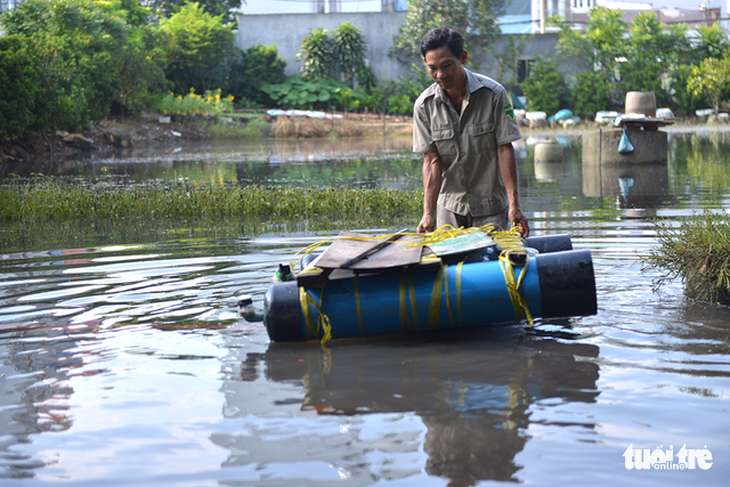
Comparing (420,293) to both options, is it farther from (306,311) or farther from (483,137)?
(483,137)

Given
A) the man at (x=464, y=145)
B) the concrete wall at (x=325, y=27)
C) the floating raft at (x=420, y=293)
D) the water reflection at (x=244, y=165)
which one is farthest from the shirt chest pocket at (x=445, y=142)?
the concrete wall at (x=325, y=27)

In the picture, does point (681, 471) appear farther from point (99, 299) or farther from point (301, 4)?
point (301, 4)

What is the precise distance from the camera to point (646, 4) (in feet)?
158

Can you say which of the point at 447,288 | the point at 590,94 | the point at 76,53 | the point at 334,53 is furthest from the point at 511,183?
the point at 334,53

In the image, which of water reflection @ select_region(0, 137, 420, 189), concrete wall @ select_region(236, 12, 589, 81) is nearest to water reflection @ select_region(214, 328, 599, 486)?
water reflection @ select_region(0, 137, 420, 189)

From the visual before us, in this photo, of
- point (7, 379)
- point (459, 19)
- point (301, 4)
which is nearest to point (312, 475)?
point (7, 379)

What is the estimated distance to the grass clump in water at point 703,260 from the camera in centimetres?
505

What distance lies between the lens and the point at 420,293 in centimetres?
440

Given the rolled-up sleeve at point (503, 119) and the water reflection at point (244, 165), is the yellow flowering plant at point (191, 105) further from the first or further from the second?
the rolled-up sleeve at point (503, 119)

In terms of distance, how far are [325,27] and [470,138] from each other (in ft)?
121

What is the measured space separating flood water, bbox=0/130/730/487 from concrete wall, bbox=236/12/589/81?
35.1 metres

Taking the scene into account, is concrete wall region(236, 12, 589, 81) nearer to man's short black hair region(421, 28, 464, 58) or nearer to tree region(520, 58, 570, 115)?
tree region(520, 58, 570, 115)

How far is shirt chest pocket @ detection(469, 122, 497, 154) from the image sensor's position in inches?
200

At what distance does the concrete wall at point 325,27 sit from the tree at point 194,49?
1.95 metres
